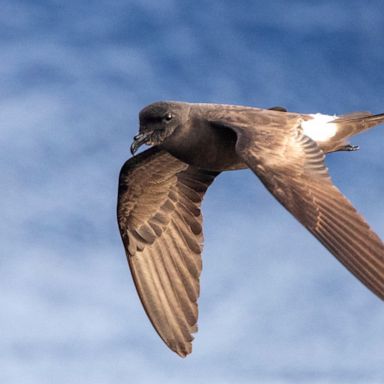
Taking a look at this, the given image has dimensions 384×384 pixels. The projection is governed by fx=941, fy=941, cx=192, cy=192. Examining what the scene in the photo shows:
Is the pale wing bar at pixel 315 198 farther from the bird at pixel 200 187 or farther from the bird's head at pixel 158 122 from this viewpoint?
the bird's head at pixel 158 122

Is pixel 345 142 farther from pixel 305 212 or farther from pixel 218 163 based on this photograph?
pixel 305 212

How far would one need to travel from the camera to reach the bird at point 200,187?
7.81 m

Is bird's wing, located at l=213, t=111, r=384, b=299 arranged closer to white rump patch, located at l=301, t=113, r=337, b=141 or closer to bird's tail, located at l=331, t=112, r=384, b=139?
white rump patch, located at l=301, t=113, r=337, b=141

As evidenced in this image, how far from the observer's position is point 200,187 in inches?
429

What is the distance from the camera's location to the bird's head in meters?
9.46

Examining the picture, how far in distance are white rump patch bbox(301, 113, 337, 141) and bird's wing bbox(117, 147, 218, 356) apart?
5.03 feet

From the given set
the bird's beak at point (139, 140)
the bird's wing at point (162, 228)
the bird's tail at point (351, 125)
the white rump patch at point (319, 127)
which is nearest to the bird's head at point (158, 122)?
the bird's beak at point (139, 140)

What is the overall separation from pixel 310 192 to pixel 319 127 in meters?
1.95

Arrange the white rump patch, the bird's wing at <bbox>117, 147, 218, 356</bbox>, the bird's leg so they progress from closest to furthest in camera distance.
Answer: the white rump patch < the bird's leg < the bird's wing at <bbox>117, 147, 218, 356</bbox>

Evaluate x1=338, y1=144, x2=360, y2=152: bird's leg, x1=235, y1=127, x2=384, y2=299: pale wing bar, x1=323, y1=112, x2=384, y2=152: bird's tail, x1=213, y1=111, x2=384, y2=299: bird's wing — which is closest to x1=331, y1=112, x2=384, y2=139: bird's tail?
x1=323, y1=112, x2=384, y2=152: bird's tail

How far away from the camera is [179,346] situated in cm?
1028

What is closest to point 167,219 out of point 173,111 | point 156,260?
point 156,260

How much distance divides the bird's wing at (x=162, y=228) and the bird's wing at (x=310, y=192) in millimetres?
1742

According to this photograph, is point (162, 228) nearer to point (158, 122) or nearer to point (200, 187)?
point (200, 187)
